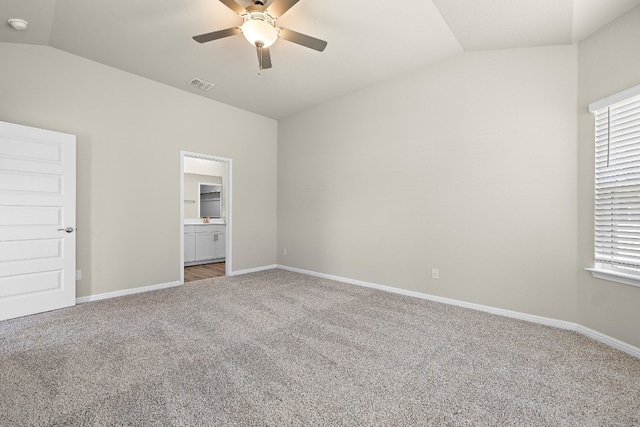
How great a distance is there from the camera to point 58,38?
3.13 m

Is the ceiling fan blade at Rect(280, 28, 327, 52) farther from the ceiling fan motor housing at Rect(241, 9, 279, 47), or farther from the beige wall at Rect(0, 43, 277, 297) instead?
the beige wall at Rect(0, 43, 277, 297)

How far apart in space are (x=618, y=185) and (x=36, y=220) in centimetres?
565

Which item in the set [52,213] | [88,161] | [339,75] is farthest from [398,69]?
[52,213]

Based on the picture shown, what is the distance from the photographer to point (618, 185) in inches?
95.6

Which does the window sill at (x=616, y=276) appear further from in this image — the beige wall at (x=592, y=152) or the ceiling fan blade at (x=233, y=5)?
the ceiling fan blade at (x=233, y=5)

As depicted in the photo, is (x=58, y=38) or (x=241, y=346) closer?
(x=241, y=346)

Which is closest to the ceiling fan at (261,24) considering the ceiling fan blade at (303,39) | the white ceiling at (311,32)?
the ceiling fan blade at (303,39)

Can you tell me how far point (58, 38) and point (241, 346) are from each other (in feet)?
12.4

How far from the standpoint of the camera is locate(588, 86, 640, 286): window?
7.63ft

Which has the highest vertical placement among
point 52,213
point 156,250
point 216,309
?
point 52,213

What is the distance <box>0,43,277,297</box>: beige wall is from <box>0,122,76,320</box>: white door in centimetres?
20

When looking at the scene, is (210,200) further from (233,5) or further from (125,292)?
(233,5)

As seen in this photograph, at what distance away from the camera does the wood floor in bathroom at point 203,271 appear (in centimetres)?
503

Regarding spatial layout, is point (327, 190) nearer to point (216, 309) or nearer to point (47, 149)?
point (216, 309)
